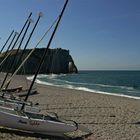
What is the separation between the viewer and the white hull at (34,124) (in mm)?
13266

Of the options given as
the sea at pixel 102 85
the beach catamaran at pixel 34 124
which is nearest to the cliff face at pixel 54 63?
the sea at pixel 102 85

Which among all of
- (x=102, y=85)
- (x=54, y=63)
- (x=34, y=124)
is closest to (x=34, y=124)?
(x=34, y=124)

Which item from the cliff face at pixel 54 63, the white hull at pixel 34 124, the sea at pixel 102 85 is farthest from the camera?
the cliff face at pixel 54 63

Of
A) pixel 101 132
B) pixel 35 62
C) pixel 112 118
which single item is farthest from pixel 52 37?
pixel 35 62

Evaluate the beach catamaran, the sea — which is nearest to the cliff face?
the sea

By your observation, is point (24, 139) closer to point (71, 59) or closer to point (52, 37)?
point (52, 37)

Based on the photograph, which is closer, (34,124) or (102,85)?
(34,124)

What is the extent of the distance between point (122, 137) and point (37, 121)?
4.59 meters

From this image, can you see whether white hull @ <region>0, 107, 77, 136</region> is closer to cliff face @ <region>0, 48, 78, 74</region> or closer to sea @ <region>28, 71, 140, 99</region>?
sea @ <region>28, 71, 140, 99</region>

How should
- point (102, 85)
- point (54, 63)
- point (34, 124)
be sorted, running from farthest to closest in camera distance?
point (54, 63) → point (102, 85) → point (34, 124)

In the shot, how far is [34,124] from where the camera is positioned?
43.8 feet

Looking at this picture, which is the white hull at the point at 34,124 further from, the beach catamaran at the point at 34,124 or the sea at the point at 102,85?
the sea at the point at 102,85

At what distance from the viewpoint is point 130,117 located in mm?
20875

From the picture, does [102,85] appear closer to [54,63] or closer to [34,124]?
[34,124]
